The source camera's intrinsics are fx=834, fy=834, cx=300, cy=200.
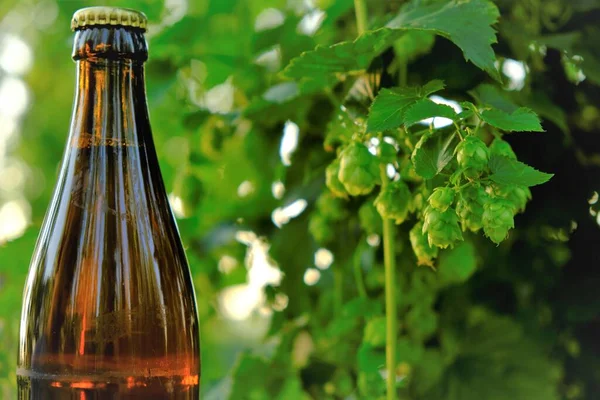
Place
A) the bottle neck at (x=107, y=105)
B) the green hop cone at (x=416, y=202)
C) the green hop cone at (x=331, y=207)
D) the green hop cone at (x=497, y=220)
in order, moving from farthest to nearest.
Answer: the green hop cone at (x=331, y=207) < the bottle neck at (x=107, y=105) < the green hop cone at (x=416, y=202) < the green hop cone at (x=497, y=220)

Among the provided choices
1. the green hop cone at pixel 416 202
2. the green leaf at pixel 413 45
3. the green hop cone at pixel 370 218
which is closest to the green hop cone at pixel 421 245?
the green hop cone at pixel 416 202

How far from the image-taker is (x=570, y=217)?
2.92 feet

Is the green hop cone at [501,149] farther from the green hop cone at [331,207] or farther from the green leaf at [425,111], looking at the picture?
the green hop cone at [331,207]

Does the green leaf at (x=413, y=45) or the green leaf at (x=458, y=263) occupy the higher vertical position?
the green leaf at (x=413, y=45)

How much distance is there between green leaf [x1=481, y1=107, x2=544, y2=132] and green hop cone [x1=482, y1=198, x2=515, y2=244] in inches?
2.4

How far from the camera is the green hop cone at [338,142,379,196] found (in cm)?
62

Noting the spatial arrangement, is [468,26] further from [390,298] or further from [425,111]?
[390,298]

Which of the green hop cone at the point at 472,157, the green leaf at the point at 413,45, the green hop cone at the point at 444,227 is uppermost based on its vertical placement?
the green leaf at the point at 413,45

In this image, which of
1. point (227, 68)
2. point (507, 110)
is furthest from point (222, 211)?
point (507, 110)

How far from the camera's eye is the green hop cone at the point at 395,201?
630 mm

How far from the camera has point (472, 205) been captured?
20.7 inches

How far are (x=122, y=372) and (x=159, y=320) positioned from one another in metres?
0.06

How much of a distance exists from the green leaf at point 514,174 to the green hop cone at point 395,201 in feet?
0.32

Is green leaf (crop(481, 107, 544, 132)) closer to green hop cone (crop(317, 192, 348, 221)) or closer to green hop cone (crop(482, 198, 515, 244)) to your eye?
green hop cone (crop(482, 198, 515, 244))
